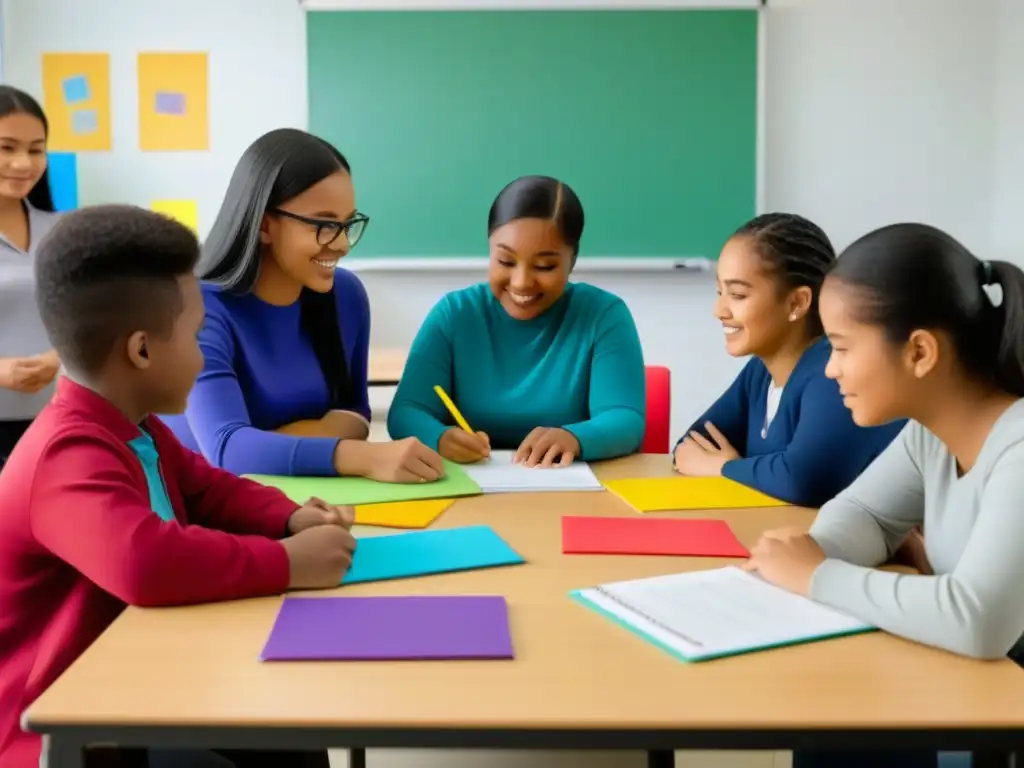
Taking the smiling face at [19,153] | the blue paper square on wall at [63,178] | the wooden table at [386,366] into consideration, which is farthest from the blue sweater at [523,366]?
the blue paper square on wall at [63,178]

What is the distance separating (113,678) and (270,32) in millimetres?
3405

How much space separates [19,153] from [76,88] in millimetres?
1563

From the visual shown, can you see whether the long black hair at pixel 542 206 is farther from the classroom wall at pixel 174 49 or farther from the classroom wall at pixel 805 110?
the classroom wall at pixel 174 49

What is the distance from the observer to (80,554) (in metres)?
0.99

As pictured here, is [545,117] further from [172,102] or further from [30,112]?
[30,112]

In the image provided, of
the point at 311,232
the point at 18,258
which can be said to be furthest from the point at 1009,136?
the point at 18,258

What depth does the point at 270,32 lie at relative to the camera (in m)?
3.77

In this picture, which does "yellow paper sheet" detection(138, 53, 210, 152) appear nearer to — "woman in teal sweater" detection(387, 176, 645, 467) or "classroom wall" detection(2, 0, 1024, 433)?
"classroom wall" detection(2, 0, 1024, 433)

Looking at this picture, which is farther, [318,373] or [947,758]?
[318,373]

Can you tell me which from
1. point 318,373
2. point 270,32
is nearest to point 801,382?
point 318,373

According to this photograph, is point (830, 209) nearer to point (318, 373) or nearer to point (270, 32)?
point (270, 32)

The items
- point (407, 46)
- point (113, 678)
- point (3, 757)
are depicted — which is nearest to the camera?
point (113, 678)

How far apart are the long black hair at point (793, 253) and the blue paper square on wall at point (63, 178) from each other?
9.83ft

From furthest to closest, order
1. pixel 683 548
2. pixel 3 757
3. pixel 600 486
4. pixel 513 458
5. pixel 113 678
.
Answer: pixel 513 458 → pixel 600 486 → pixel 683 548 → pixel 3 757 → pixel 113 678
